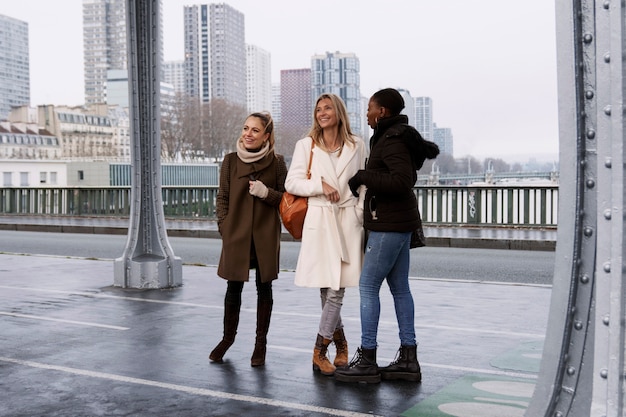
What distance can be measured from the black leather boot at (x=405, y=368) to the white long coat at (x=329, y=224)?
2.03 ft

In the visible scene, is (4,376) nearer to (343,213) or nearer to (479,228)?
(343,213)

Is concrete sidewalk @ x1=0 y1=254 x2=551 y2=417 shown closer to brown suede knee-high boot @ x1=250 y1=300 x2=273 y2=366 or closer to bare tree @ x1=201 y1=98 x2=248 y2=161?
brown suede knee-high boot @ x1=250 y1=300 x2=273 y2=366

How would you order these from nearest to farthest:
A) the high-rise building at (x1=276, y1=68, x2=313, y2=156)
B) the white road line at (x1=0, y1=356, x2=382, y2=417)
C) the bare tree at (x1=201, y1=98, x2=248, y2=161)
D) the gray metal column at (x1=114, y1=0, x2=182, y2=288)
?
the white road line at (x1=0, y1=356, x2=382, y2=417) < the gray metal column at (x1=114, y1=0, x2=182, y2=288) < the high-rise building at (x1=276, y1=68, x2=313, y2=156) < the bare tree at (x1=201, y1=98, x2=248, y2=161)

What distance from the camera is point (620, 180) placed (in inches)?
103

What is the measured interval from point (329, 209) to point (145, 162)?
5.12 m

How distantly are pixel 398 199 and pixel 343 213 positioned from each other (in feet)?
1.67

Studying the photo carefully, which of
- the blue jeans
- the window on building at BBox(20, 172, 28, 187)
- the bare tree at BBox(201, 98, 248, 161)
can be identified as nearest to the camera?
the blue jeans

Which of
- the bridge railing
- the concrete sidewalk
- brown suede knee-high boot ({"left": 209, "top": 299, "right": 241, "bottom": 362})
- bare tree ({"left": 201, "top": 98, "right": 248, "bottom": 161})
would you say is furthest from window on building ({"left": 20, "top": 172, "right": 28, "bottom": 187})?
brown suede knee-high boot ({"left": 209, "top": 299, "right": 241, "bottom": 362})

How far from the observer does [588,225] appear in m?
2.87

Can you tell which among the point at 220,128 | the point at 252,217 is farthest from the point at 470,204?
Result: the point at 220,128

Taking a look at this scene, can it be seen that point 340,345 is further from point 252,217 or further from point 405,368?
point 252,217

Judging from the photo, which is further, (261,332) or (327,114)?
(261,332)

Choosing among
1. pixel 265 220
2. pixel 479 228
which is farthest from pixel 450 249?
pixel 265 220

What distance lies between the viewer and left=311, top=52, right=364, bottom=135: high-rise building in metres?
39.1
